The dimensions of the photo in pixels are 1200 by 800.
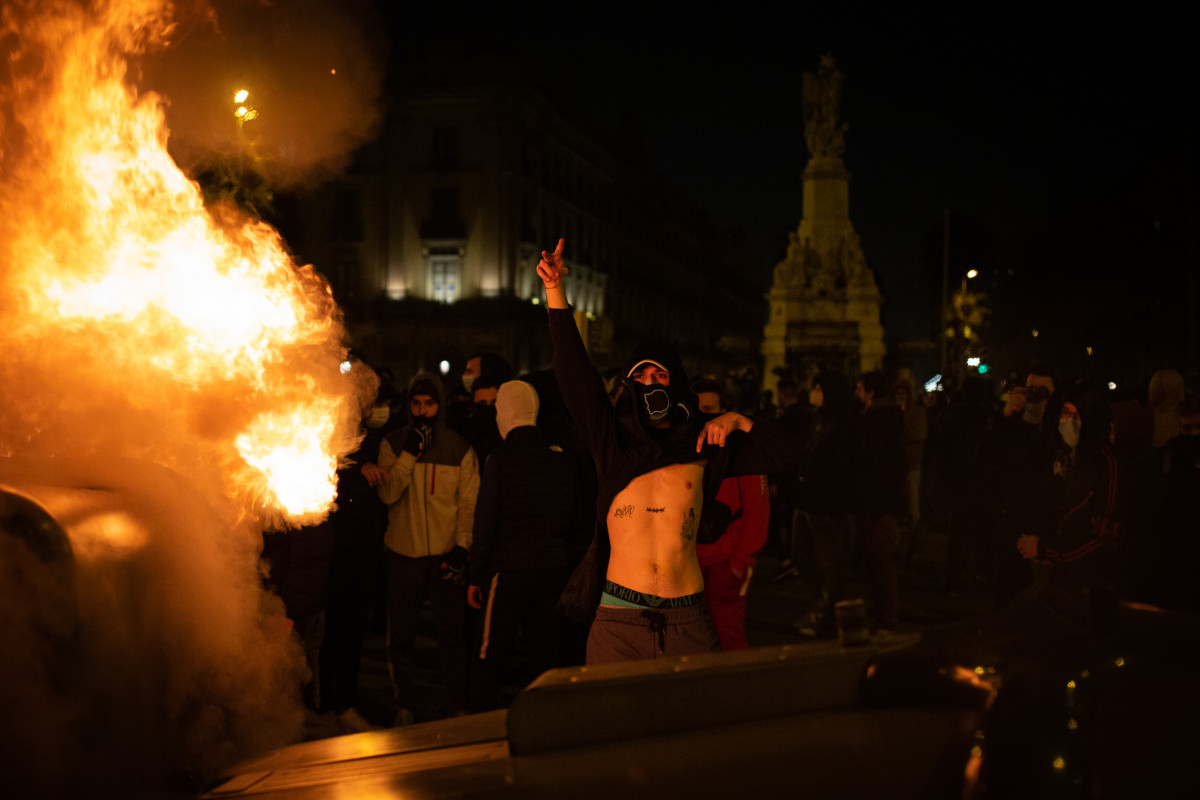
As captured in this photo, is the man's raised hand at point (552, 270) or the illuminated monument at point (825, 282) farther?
the illuminated monument at point (825, 282)

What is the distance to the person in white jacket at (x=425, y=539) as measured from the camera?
664cm

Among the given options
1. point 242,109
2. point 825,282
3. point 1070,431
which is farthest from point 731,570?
point 825,282

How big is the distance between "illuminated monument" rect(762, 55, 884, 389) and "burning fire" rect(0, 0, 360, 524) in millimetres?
33116

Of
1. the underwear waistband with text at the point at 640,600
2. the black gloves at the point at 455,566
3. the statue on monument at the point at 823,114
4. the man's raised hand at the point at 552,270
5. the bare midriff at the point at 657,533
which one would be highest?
the statue on monument at the point at 823,114

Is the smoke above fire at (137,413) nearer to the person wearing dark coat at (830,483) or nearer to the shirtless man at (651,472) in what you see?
the shirtless man at (651,472)

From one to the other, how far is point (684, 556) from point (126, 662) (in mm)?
2257

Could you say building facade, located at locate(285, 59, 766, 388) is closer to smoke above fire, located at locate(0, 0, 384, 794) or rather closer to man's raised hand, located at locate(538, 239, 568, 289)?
smoke above fire, located at locate(0, 0, 384, 794)

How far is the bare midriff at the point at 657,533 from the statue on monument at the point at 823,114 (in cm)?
3599

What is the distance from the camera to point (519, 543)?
597 centimetres

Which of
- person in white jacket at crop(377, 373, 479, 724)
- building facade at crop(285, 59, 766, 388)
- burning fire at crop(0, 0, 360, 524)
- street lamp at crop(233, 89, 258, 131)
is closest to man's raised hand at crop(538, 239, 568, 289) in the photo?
burning fire at crop(0, 0, 360, 524)

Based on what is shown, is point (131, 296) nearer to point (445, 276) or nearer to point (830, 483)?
point (830, 483)

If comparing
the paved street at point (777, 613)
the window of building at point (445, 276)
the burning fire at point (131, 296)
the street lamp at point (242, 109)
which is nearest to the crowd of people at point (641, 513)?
the paved street at point (777, 613)

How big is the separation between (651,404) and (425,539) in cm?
285

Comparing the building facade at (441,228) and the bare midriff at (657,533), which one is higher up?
the building facade at (441,228)
